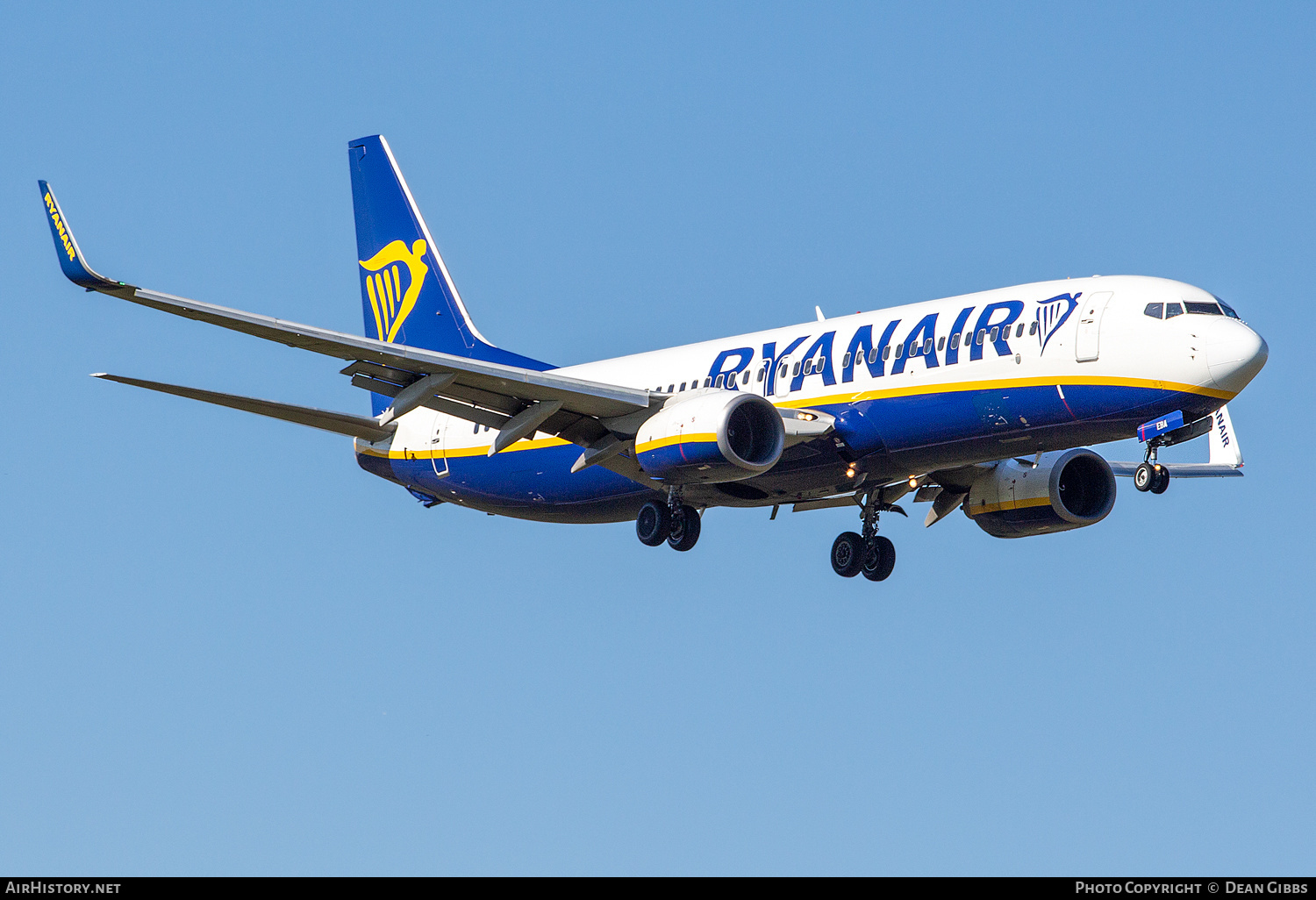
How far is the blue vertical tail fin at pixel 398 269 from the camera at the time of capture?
4744 centimetres

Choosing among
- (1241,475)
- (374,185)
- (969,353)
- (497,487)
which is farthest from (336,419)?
(1241,475)

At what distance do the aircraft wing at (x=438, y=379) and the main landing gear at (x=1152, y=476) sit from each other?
32.6ft

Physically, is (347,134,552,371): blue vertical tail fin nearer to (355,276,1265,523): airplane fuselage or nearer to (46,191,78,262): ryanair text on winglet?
(355,276,1265,523): airplane fuselage

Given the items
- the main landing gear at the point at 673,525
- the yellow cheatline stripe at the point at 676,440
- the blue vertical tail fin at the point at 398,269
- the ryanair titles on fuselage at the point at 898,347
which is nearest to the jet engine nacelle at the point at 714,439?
the yellow cheatline stripe at the point at 676,440

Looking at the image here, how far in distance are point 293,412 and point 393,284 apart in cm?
968

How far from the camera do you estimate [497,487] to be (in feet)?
140

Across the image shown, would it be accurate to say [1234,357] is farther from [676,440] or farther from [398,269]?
[398,269]

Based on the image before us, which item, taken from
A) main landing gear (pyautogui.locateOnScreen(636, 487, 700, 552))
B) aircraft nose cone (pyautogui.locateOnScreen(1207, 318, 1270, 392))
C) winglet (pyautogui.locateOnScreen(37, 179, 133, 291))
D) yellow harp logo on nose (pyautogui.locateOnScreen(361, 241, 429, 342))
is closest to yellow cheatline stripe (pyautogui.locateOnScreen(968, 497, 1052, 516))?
main landing gear (pyautogui.locateOnScreen(636, 487, 700, 552))

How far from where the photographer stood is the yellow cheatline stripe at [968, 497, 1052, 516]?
40.7 m

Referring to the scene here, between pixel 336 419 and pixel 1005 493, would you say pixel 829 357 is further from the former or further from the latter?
pixel 336 419

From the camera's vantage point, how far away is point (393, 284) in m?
48.8

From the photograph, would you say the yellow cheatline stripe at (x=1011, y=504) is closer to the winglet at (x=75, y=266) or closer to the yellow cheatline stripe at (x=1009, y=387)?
the yellow cheatline stripe at (x=1009, y=387)

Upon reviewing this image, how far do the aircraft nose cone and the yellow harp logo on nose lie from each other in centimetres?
2346
